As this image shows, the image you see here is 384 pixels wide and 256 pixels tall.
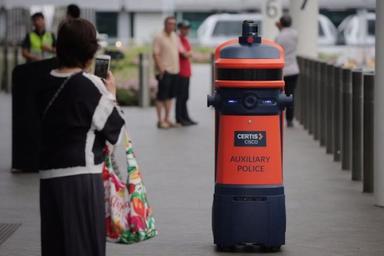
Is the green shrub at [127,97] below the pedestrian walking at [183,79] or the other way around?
below

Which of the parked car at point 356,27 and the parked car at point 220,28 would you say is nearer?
the parked car at point 356,27

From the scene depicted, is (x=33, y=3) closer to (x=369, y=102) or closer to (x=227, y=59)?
(x=369, y=102)

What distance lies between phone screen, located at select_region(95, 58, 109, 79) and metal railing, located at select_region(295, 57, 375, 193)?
562 cm

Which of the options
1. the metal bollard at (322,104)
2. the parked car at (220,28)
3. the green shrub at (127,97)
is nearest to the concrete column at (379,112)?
the metal bollard at (322,104)

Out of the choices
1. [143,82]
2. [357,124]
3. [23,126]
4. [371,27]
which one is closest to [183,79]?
[143,82]

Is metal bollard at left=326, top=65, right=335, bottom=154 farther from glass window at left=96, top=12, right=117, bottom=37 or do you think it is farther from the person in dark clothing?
glass window at left=96, top=12, right=117, bottom=37

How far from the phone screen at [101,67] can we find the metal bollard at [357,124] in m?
6.72

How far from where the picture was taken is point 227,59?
9594 millimetres

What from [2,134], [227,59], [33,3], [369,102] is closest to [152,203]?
[369,102]

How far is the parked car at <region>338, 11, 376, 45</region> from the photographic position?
57594 millimetres

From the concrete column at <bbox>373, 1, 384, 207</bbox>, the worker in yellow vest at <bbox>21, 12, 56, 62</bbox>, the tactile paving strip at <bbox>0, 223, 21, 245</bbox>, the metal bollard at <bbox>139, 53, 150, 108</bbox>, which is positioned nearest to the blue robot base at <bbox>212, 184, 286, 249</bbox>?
the tactile paving strip at <bbox>0, 223, 21, 245</bbox>

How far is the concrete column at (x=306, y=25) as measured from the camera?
86.0 ft

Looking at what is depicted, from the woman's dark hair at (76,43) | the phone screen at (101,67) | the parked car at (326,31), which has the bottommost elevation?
the parked car at (326,31)

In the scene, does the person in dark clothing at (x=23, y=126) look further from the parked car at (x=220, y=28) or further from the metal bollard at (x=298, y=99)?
the parked car at (x=220, y=28)
